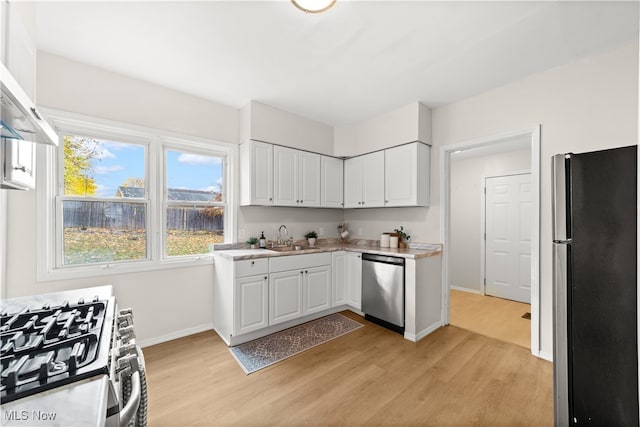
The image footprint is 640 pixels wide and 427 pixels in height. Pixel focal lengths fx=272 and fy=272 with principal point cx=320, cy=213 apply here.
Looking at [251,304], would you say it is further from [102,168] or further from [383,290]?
[102,168]

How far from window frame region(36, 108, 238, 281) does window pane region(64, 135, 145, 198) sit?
51mm

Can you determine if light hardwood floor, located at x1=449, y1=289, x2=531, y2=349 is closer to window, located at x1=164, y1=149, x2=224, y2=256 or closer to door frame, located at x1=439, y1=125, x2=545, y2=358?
door frame, located at x1=439, y1=125, x2=545, y2=358

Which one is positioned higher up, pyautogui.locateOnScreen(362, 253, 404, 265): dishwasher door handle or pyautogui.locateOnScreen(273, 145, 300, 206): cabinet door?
pyautogui.locateOnScreen(273, 145, 300, 206): cabinet door

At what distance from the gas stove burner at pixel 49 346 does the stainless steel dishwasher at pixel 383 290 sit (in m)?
2.55

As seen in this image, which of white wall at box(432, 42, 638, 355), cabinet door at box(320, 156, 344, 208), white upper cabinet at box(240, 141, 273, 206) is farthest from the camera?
cabinet door at box(320, 156, 344, 208)

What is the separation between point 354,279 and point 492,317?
73.2 inches

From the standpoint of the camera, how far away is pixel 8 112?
2.67ft

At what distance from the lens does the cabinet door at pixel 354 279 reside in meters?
3.43

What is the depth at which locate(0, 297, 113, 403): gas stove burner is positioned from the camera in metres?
0.66

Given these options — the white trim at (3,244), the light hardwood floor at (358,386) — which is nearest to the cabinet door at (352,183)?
the light hardwood floor at (358,386)

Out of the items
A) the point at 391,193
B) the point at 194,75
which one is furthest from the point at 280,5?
the point at 391,193

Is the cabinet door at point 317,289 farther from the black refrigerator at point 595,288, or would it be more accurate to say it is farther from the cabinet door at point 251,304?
the black refrigerator at point 595,288

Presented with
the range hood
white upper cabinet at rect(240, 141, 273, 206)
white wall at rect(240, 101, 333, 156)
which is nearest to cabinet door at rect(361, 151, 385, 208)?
white wall at rect(240, 101, 333, 156)

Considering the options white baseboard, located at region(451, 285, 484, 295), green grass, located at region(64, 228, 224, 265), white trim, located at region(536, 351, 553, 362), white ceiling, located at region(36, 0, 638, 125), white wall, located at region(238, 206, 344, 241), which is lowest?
white baseboard, located at region(451, 285, 484, 295)
